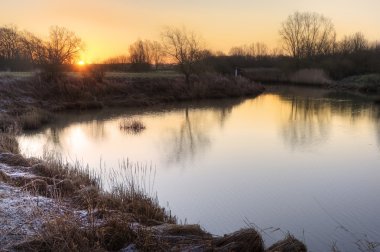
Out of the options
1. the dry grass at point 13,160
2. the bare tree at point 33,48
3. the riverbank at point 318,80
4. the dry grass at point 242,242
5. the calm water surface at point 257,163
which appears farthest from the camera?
the riverbank at point 318,80

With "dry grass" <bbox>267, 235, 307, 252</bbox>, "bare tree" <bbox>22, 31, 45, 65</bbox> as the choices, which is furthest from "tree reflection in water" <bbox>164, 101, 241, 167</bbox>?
"bare tree" <bbox>22, 31, 45, 65</bbox>

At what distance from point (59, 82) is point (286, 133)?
44.3 feet

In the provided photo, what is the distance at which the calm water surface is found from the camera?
575cm

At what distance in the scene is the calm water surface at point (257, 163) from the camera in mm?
5746

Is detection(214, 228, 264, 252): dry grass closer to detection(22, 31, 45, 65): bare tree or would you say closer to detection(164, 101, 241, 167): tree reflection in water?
detection(164, 101, 241, 167): tree reflection in water

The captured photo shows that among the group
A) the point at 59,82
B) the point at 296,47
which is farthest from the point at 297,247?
the point at 296,47

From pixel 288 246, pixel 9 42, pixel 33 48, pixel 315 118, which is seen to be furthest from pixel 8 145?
pixel 9 42

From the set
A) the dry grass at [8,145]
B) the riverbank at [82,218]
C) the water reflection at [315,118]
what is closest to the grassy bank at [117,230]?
the riverbank at [82,218]

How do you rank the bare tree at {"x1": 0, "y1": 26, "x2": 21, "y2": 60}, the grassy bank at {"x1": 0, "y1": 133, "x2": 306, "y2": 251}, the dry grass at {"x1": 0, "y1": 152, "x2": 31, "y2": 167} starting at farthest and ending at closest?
the bare tree at {"x1": 0, "y1": 26, "x2": 21, "y2": 60} < the dry grass at {"x1": 0, "y1": 152, "x2": 31, "y2": 167} < the grassy bank at {"x1": 0, "y1": 133, "x2": 306, "y2": 251}

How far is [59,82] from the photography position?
21234 mm

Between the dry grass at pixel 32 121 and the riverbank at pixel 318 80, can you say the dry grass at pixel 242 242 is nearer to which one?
the dry grass at pixel 32 121

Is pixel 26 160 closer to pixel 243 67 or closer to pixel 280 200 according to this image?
pixel 280 200

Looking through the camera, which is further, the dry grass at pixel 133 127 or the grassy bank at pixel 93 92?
the grassy bank at pixel 93 92

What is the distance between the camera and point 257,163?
9.07 meters
